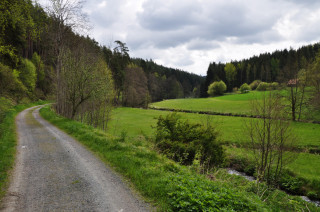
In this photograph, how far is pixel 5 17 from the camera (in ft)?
26.0

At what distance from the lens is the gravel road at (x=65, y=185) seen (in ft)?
18.4

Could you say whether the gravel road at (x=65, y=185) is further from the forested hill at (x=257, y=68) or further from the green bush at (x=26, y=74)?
the forested hill at (x=257, y=68)

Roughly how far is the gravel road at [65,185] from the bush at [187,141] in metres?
6.21

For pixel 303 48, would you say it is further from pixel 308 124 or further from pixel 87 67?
pixel 87 67

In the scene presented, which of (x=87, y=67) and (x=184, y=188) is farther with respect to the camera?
(x=87, y=67)

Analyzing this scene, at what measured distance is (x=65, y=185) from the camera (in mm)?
6859

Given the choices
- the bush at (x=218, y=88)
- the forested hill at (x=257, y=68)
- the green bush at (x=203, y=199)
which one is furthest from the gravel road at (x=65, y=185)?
the forested hill at (x=257, y=68)

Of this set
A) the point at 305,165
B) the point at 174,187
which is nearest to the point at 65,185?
the point at 174,187

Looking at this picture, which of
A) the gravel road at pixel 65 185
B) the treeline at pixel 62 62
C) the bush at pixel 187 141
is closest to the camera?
the gravel road at pixel 65 185

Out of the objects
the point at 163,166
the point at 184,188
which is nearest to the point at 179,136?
the point at 163,166

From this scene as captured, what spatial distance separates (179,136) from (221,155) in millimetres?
3635

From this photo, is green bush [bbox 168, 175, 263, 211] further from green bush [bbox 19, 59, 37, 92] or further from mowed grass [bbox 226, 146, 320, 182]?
green bush [bbox 19, 59, 37, 92]

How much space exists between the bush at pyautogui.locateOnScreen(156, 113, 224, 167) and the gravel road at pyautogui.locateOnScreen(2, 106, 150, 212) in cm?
621

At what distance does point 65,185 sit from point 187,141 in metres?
10.2
